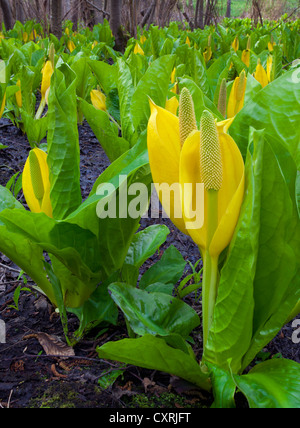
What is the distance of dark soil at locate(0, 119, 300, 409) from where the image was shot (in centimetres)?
109

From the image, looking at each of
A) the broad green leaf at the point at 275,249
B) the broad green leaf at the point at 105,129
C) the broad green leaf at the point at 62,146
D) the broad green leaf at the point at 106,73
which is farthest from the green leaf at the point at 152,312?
the broad green leaf at the point at 106,73

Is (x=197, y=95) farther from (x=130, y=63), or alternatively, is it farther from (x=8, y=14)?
(x=8, y=14)

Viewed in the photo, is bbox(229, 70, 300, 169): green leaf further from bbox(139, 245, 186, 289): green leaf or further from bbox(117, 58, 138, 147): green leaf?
bbox(117, 58, 138, 147): green leaf

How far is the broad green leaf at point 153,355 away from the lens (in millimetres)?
924

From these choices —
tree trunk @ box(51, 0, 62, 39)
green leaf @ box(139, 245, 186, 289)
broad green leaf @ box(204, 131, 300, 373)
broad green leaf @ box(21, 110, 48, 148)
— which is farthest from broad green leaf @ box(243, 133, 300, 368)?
tree trunk @ box(51, 0, 62, 39)

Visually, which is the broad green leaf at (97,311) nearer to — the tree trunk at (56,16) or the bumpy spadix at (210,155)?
the bumpy spadix at (210,155)

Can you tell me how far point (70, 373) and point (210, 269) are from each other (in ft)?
1.57

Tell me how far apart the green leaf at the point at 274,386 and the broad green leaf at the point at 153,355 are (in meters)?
0.12

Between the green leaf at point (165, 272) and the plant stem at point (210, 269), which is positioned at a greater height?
the plant stem at point (210, 269)

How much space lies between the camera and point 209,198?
887 millimetres

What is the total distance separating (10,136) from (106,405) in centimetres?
240

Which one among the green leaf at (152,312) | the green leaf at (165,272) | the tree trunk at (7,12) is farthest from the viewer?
the tree trunk at (7,12)

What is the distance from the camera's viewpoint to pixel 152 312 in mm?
1126

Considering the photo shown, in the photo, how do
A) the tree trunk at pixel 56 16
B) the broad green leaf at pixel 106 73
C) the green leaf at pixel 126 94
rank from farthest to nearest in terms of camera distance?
1. the tree trunk at pixel 56 16
2. the broad green leaf at pixel 106 73
3. the green leaf at pixel 126 94
